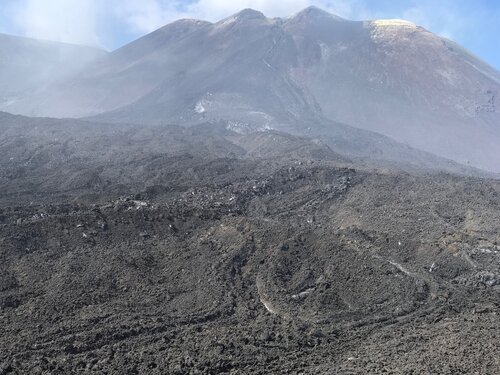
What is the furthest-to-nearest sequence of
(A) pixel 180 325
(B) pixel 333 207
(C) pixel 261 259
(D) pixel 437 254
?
(B) pixel 333 207 → (D) pixel 437 254 → (C) pixel 261 259 → (A) pixel 180 325

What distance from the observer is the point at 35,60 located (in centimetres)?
14225

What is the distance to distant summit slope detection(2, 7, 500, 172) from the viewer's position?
84.0 metres

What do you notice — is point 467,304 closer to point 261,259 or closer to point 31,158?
point 261,259

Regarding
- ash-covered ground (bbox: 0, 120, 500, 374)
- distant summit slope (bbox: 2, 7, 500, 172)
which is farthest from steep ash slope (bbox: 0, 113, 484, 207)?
distant summit slope (bbox: 2, 7, 500, 172)

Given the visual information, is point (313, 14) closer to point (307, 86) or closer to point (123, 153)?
point (307, 86)

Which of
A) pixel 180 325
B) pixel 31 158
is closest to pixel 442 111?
pixel 31 158

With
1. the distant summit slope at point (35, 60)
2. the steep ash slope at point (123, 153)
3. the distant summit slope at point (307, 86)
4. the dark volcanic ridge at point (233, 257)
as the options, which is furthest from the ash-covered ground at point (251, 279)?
the distant summit slope at point (35, 60)

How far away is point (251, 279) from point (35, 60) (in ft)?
456

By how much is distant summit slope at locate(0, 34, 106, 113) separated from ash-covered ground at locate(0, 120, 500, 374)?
104 m

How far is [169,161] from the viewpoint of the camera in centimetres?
4341

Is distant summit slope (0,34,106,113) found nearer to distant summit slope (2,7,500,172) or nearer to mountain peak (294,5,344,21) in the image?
distant summit slope (2,7,500,172)

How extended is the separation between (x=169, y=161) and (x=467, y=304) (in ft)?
94.9

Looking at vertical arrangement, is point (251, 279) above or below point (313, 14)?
below

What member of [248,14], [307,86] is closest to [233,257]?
[307,86]
